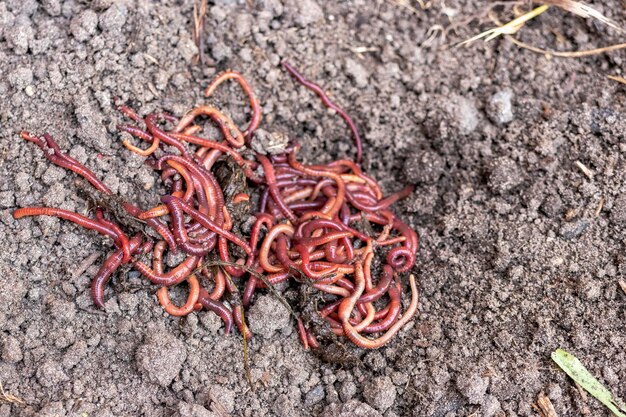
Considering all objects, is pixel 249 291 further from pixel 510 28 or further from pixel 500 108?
pixel 510 28

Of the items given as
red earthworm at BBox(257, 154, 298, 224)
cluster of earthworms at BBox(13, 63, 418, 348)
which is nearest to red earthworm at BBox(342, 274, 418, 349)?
cluster of earthworms at BBox(13, 63, 418, 348)

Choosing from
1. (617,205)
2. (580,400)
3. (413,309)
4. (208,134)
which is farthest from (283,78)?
(580,400)

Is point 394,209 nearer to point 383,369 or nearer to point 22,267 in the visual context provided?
point 383,369

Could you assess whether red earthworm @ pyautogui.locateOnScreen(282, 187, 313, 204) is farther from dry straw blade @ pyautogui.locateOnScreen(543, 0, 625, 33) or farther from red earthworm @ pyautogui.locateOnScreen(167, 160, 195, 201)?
dry straw blade @ pyautogui.locateOnScreen(543, 0, 625, 33)

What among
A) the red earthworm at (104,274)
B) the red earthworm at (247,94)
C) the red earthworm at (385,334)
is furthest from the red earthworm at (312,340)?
the red earthworm at (247,94)

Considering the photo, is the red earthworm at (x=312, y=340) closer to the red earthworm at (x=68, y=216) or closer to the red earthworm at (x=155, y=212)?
the red earthworm at (x=155, y=212)

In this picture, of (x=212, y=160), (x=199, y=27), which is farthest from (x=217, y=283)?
(x=199, y=27)
